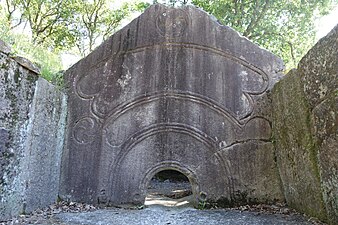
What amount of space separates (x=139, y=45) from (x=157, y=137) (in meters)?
1.67

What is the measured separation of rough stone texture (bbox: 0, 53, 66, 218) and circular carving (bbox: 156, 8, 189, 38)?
2163mm

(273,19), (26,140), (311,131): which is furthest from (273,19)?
(26,140)

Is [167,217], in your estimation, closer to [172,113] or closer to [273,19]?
[172,113]

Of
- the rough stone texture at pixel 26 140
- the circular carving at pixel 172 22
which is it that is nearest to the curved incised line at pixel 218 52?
the circular carving at pixel 172 22

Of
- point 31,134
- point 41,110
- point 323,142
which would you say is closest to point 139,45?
point 41,110

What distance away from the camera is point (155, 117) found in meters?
4.71

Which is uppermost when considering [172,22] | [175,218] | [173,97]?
[172,22]

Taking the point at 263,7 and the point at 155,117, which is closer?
the point at 155,117

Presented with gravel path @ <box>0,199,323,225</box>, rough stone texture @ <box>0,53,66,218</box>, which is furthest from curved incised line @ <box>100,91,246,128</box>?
gravel path @ <box>0,199,323,225</box>

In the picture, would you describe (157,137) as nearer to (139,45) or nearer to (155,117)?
(155,117)

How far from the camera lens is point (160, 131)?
15.3 ft

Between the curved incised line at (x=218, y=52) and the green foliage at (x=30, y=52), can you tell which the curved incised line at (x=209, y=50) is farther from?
the green foliage at (x=30, y=52)

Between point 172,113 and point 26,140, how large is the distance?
2.21 m

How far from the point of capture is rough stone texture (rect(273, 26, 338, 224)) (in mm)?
3008
